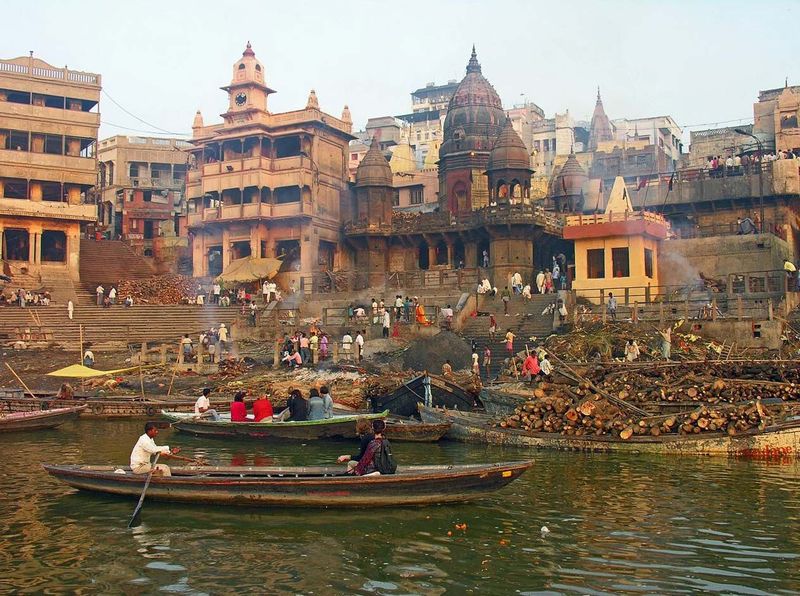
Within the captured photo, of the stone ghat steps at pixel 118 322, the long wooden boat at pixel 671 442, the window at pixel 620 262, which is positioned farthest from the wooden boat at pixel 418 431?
the window at pixel 620 262

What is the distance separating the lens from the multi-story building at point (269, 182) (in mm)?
48250

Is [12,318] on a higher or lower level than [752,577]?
A: higher

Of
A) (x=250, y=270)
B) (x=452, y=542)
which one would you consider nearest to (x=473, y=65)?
(x=250, y=270)

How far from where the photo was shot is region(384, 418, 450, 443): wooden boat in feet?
65.1

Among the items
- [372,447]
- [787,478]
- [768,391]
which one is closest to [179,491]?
[372,447]

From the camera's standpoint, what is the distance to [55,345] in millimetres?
34562

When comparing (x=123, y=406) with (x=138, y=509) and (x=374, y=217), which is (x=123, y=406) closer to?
(x=138, y=509)

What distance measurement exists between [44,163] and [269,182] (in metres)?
12.5

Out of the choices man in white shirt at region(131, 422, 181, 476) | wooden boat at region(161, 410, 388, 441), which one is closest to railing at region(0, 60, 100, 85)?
wooden boat at region(161, 410, 388, 441)

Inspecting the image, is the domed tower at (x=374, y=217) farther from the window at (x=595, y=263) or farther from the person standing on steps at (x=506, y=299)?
the window at (x=595, y=263)

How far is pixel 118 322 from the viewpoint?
3775cm

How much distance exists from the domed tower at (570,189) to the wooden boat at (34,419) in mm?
34903

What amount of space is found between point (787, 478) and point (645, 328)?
14.6 metres

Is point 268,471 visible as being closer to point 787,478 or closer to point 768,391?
point 787,478
